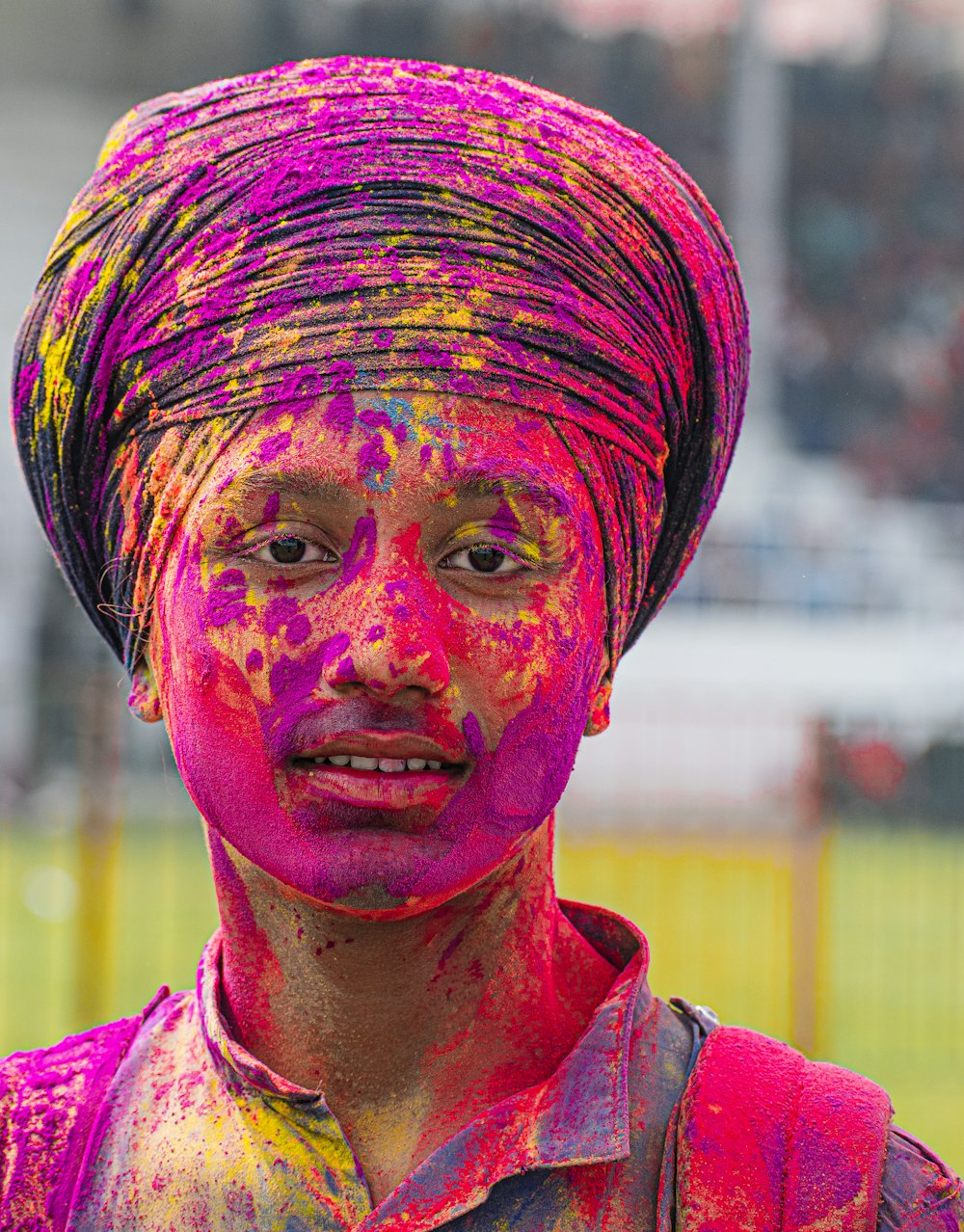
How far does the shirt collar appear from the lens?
1.77 meters

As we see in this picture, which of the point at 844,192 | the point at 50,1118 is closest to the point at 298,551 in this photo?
the point at 50,1118

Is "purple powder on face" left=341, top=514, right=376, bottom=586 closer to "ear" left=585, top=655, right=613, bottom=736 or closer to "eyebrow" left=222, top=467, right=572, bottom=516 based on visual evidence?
"eyebrow" left=222, top=467, right=572, bottom=516

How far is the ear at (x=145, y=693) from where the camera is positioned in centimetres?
201

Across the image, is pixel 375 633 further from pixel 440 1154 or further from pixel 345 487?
pixel 440 1154

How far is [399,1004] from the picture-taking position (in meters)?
1.91

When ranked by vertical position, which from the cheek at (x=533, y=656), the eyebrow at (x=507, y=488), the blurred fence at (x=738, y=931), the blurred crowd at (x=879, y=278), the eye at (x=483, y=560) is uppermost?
the blurred crowd at (x=879, y=278)

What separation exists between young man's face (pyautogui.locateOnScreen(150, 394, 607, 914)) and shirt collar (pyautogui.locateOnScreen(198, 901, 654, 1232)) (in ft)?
0.86

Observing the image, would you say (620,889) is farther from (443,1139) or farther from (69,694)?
(443,1139)

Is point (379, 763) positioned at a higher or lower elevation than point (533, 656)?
lower

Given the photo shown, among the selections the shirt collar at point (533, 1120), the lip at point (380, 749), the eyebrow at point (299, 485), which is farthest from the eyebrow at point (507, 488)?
the shirt collar at point (533, 1120)

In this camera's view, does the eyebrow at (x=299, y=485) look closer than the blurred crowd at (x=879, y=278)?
Yes

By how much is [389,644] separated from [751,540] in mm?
18600

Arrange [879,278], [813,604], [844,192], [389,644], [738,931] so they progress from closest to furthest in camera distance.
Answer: [389,644]
[738,931]
[813,604]
[879,278]
[844,192]

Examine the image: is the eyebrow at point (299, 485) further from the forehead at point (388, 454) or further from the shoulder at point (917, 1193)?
the shoulder at point (917, 1193)
